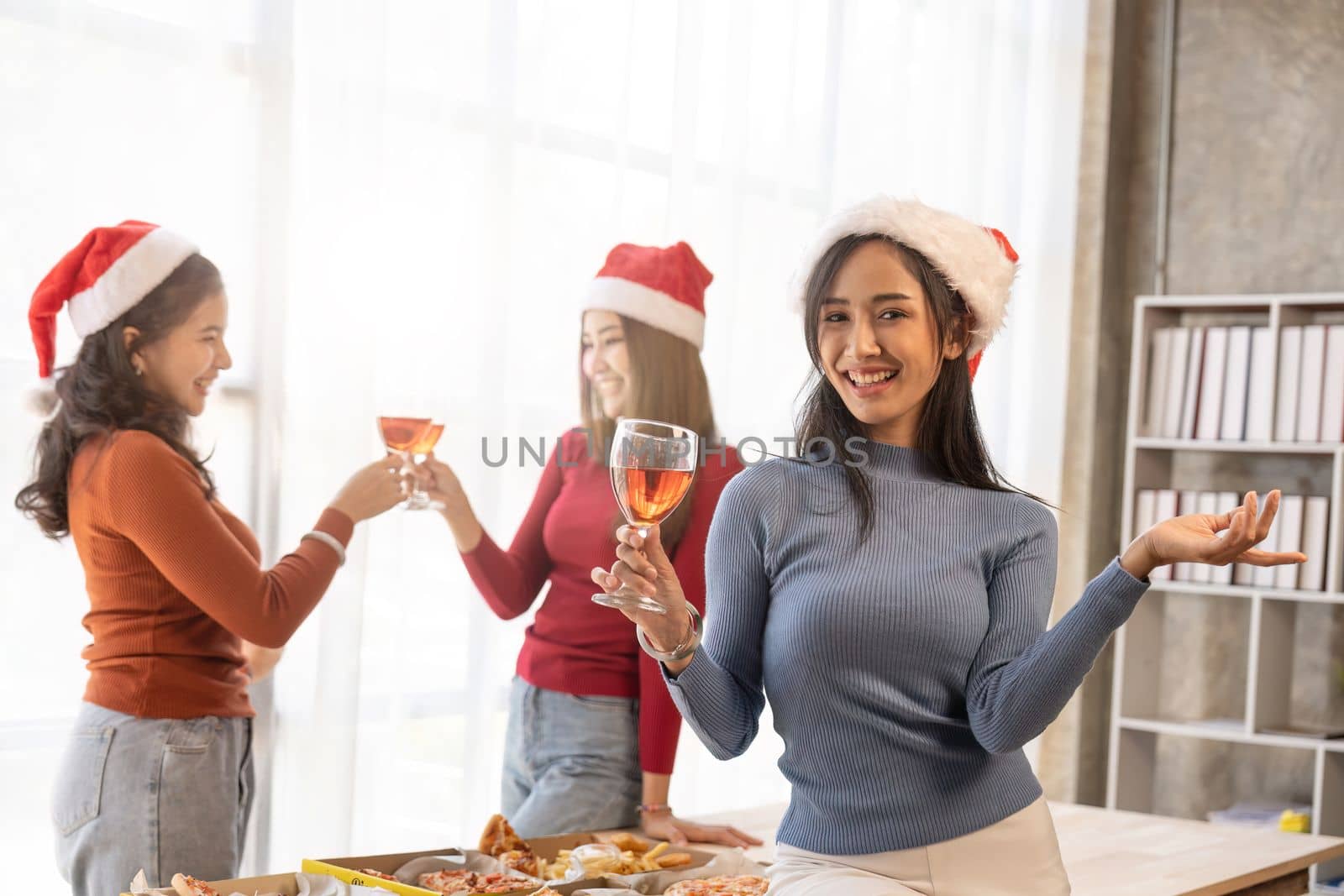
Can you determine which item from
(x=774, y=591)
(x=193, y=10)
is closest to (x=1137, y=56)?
(x=193, y=10)

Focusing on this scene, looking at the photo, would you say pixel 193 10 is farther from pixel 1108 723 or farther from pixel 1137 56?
pixel 1108 723

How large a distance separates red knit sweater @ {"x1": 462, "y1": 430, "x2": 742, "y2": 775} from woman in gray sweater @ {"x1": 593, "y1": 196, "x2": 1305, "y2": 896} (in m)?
0.68

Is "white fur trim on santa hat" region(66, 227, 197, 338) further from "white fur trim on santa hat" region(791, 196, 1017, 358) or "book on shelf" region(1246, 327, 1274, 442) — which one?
"book on shelf" region(1246, 327, 1274, 442)

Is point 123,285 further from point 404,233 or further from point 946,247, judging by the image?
point 946,247

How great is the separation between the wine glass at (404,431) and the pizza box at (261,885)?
2.41ft

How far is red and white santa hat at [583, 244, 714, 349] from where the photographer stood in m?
2.66

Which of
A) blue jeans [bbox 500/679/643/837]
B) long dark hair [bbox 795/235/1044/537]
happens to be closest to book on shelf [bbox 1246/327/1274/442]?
blue jeans [bbox 500/679/643/837]

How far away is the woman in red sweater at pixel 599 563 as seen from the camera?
7.84ft

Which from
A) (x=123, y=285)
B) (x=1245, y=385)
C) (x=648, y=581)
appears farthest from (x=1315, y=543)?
(x=123, y=285)

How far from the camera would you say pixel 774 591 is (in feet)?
5.47

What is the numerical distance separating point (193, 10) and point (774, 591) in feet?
5.47

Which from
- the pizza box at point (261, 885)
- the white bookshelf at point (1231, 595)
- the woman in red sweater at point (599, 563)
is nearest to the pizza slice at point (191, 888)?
the pizza box at point (261, 885)

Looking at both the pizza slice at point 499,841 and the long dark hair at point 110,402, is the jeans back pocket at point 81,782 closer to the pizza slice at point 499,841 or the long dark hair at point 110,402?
the long dark hair at point 110,402

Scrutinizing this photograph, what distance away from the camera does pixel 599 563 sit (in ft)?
8.25
